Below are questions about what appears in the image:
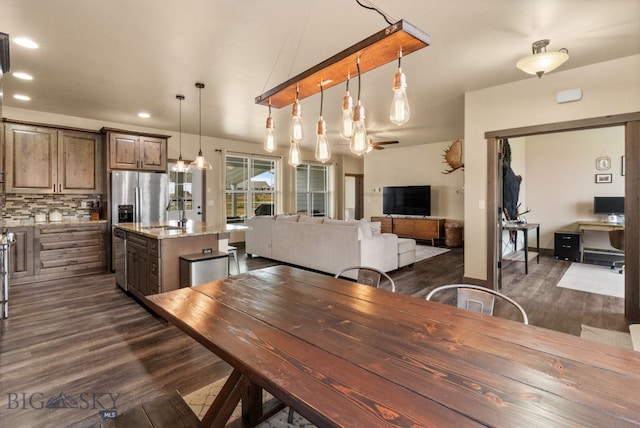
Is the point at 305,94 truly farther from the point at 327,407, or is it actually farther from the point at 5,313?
the point at 5,313

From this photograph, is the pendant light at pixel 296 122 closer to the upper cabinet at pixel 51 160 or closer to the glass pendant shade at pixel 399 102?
the glass pendant shade at pixel 399 102

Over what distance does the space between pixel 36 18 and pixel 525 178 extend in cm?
813

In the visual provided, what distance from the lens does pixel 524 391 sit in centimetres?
85

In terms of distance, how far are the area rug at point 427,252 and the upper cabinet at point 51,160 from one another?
6169 mm

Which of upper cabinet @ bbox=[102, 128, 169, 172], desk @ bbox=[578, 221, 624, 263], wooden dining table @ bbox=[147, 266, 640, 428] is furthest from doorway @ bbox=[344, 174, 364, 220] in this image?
wooden dining table @ bbox=[147, 266, 640, 428]

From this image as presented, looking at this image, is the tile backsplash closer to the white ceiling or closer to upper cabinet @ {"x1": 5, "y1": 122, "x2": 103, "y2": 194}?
upper cabinet @ {"x1": 5, "y1": 122, "x2": 103, "y2": 194}

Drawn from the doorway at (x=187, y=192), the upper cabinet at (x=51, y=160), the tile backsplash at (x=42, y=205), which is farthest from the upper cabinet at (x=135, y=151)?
the tile backsplash at (x=42, y=205)

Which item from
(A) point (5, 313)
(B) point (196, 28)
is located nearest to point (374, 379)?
(B) point (196, 28)

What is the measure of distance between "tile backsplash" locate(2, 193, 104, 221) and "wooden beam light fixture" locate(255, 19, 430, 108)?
520 centimetres

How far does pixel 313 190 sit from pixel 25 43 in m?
7.44

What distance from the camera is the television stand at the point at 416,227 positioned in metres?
7.87

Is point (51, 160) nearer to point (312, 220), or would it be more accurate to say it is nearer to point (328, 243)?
point (312, 220)

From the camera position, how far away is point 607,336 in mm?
2795

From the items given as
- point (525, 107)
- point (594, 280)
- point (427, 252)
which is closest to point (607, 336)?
point (594, 280)
